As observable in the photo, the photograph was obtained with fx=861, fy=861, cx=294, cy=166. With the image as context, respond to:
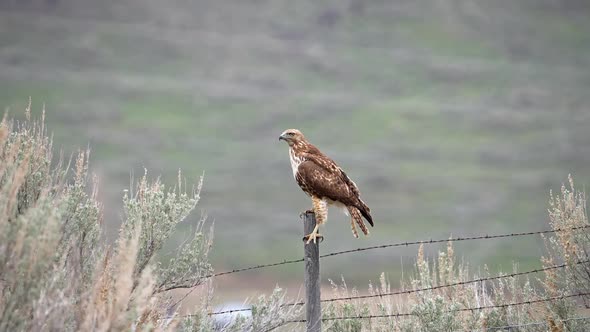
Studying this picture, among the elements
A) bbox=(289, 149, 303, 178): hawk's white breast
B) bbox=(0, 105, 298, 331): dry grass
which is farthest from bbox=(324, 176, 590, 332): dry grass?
bbox=(289, 149, 303, 178): hawk's white breast

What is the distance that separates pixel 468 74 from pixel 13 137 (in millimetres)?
99439

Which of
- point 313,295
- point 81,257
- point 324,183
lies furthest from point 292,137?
point 81,257

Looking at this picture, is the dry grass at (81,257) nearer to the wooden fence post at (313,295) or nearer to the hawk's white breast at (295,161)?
the wooden fence post at (313,295)

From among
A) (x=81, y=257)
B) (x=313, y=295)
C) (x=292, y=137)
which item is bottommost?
(x=313, y=295)

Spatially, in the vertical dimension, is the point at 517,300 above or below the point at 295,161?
below

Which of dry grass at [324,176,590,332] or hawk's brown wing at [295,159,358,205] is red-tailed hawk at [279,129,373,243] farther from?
dry grass at [324,176,590,332]

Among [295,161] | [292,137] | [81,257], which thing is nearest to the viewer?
[81,257]

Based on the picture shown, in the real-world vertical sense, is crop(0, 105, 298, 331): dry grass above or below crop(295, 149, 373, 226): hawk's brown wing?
below

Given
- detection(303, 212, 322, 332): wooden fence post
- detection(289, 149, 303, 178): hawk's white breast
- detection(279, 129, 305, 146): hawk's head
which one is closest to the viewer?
detection(303, 212, 322, 332): wooden fence post

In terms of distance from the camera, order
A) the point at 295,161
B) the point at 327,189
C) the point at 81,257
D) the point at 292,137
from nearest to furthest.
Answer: the point at 81,257 < the point at 327,189 < the point at 295,161 < the point at 292,137

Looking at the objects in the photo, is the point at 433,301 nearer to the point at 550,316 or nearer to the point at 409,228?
the point at 550,316

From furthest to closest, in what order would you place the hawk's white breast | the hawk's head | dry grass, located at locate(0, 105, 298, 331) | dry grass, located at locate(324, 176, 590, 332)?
the hawk's head → the hawk's white breast → dry grass, located at locate(324, 176, 590, 332) → dry grass, located at locate(0, 105, 298, 331)

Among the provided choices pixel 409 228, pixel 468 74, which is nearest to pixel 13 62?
pixel 468 74

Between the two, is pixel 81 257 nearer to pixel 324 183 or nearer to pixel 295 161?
pixel 324 183
